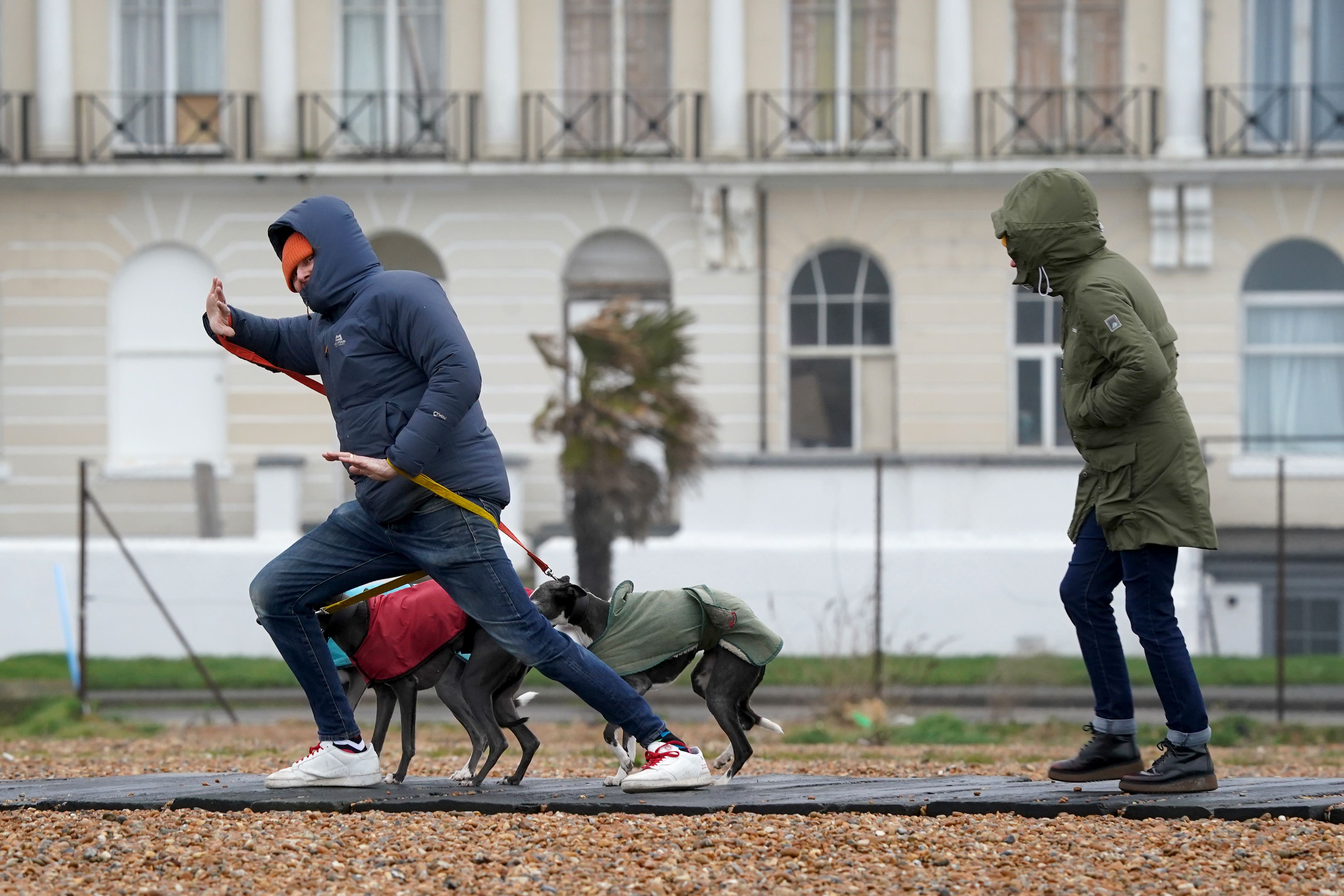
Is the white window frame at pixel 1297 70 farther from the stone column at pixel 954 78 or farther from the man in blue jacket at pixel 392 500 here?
the man in blue jacket at pixel 392 500

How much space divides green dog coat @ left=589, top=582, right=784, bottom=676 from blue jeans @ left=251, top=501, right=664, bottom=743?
13 centimetres

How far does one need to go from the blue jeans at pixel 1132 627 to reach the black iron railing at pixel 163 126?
62.5 feet

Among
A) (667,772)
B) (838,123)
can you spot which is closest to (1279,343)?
(838,123)

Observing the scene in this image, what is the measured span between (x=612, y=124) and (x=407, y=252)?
3.30 metres

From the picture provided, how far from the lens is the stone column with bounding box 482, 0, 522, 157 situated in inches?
906

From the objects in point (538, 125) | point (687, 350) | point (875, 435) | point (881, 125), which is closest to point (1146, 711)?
point (687, 350)

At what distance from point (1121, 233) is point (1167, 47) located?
2455 millimetres

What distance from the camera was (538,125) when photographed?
23.2 m

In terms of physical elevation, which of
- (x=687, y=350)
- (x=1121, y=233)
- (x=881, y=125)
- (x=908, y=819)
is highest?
(x=881, y=125)

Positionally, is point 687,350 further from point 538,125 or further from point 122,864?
point 122,864

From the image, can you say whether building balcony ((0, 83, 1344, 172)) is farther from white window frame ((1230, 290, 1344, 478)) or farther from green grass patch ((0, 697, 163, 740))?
green grass patch ((0, 697, 163, 740))

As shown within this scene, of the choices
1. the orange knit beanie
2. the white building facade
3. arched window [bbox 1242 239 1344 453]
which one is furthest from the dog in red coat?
arched window [bbox 1242 239 1344 453]

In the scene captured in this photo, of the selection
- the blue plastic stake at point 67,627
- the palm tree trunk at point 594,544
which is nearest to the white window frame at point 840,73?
the palm tree trunk at point 594,544

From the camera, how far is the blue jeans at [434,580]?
228 inches
